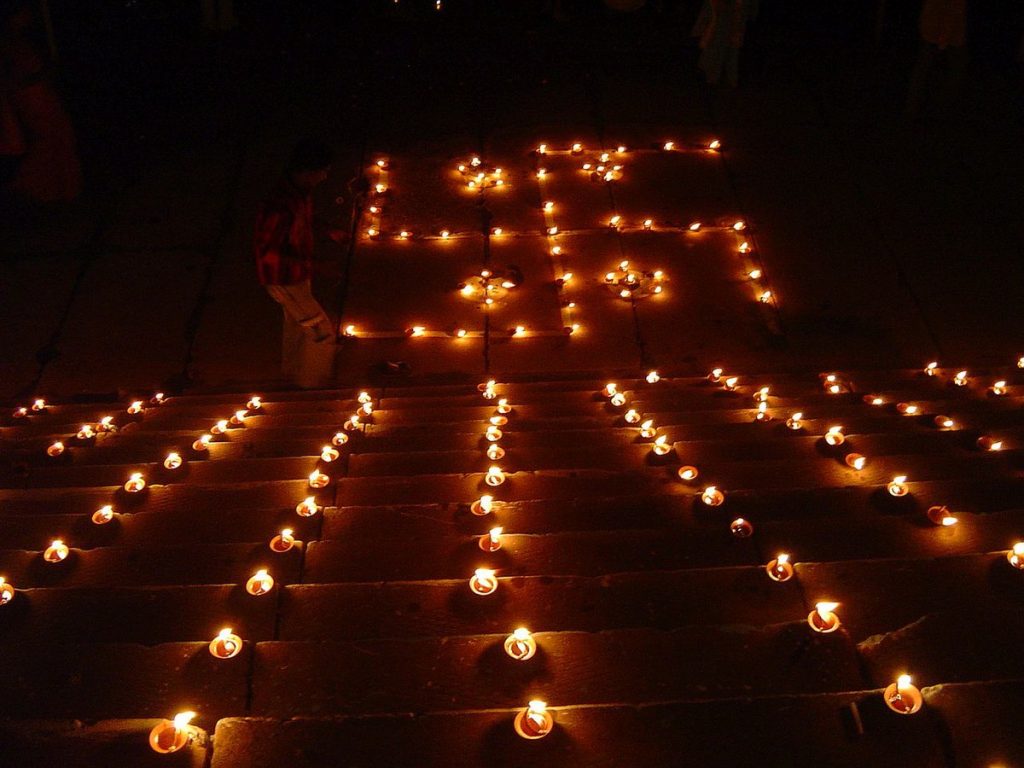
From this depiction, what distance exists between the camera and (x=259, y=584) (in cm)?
211

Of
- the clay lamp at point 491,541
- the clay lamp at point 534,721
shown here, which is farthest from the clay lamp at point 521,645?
the clay lamp at point 491,541

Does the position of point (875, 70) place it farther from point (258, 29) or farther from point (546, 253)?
point (258, 29)

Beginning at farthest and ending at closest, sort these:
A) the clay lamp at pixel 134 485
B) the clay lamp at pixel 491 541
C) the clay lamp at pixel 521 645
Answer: the clay lamp at pixel 134 485
the clay lamp at pixel 491 541
the clay lamp at pixel 521 645

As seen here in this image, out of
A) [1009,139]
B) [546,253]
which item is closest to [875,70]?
[1009,139]

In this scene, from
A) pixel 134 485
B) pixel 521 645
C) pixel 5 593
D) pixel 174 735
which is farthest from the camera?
pixel 134 485

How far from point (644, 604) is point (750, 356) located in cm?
328

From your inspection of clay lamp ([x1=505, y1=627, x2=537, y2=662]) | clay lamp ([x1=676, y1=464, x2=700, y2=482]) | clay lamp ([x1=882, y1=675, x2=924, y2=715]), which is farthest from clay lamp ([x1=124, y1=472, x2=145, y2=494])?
clay lamp ([x1=882, y1=675, x2=924, y2=715])

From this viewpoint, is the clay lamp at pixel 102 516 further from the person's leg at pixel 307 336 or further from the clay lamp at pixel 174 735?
the person's leg at pixel 307 336

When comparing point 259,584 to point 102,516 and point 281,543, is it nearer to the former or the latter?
point 281,543

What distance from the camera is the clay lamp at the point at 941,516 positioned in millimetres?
2320

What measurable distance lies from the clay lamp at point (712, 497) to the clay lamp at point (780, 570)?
45cm

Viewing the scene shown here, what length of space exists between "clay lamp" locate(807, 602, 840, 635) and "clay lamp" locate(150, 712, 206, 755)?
1.58 m

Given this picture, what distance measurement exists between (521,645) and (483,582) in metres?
0.31

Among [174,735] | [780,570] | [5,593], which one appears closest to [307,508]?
[5,593]
